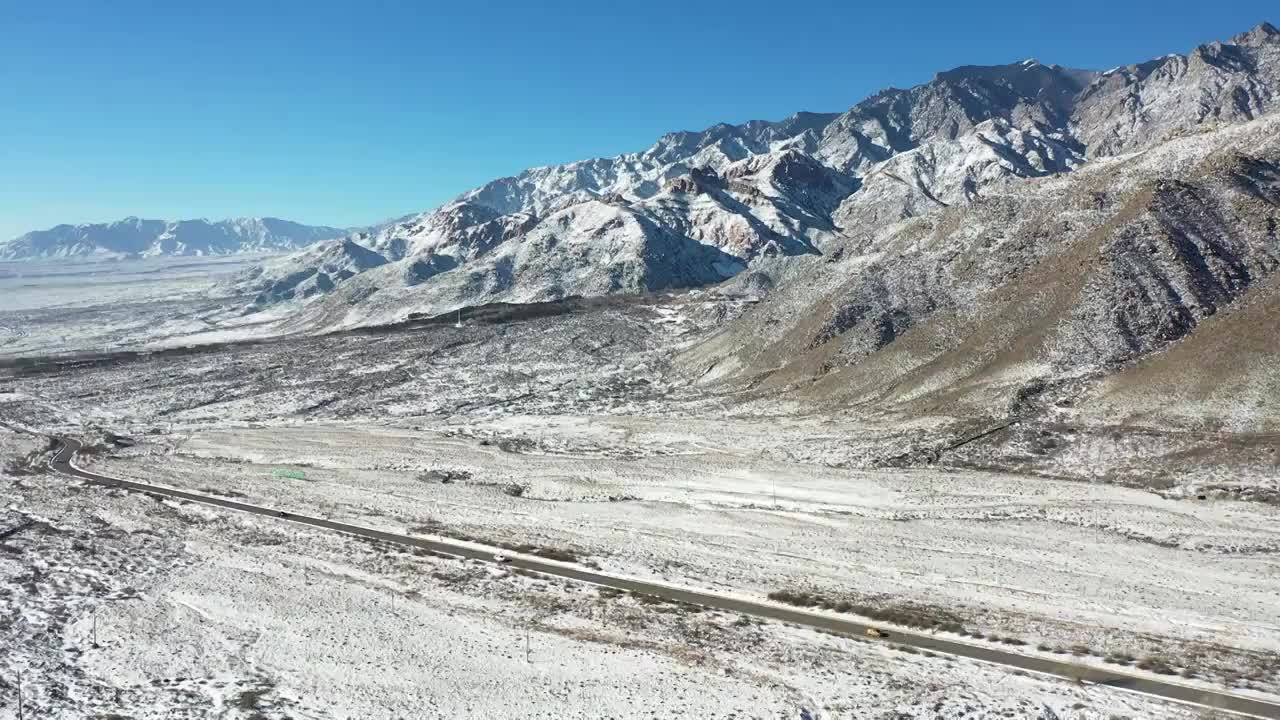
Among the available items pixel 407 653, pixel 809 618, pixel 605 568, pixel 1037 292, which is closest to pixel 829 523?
pixel 809 618

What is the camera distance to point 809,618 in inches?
1217

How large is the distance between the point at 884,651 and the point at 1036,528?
54.8 ft

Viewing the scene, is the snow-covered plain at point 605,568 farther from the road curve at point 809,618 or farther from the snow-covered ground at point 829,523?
the road curve at point 809,618

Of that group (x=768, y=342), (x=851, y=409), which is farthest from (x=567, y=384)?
(x=851, y=409)

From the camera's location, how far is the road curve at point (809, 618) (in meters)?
24.1

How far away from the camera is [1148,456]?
47.2 metres

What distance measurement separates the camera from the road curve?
24109 mm

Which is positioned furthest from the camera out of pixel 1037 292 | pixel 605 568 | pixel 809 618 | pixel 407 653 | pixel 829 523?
pixel 1037 292

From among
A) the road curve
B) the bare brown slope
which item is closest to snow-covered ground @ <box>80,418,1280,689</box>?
the road curve

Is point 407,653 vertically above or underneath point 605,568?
underneath

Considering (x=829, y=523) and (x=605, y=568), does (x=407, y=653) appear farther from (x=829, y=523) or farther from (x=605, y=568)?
(x=829, y=523)

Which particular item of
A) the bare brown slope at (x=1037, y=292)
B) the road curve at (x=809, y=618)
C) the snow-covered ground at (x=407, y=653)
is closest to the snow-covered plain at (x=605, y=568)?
the snow-covered ground at (x=407, y=653)

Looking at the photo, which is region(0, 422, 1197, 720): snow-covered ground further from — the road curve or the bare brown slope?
the bare brown slope

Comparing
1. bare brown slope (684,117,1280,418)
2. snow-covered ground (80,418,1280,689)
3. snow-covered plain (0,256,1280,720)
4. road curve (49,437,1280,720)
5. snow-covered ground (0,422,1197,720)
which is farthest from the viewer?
bare brown slope (684,117,1280,418)
